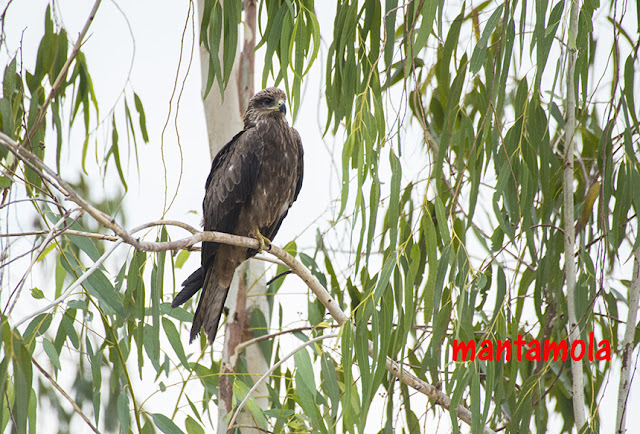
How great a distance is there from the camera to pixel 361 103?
1.48 metres

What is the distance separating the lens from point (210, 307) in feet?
8.44

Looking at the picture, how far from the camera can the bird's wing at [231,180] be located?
8.46 feet

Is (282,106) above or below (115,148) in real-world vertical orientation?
above

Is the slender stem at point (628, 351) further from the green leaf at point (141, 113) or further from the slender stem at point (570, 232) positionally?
the green leaf at point (141, 113)

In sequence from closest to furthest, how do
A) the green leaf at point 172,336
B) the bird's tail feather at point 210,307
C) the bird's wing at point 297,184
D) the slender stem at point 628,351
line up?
1. the slender stem at point 628,351
2. the green leaf at point 172,336
3. the bird's tail feather at point 210,307
4. the bird's wing at point 297,184

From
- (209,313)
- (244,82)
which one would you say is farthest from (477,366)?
(244,82)

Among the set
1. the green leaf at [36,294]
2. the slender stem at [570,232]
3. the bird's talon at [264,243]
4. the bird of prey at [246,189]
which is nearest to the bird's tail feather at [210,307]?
the bird of prey at [246,189]

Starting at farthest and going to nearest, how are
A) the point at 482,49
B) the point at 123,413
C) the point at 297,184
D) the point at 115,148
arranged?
the point at 297,184 → the point at 115,148 → the point at 123,413 → the point at 482,49

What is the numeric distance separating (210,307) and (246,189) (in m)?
0.49

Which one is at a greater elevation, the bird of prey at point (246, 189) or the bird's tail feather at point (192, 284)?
the bird of prey at point (246, 189)

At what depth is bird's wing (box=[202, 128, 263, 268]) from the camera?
8.46 ft

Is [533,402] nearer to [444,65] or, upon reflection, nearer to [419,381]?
[419,381]

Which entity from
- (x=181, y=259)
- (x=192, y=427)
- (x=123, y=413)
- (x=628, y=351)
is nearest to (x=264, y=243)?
(x=181, y=259)

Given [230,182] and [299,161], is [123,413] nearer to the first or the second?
[230,182]
